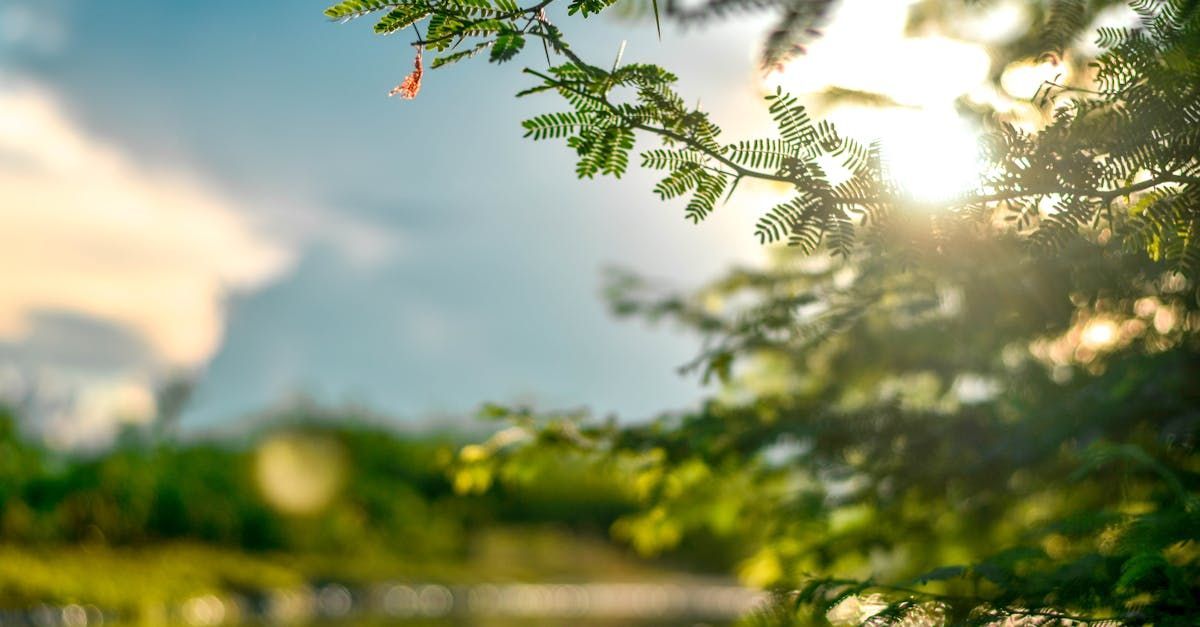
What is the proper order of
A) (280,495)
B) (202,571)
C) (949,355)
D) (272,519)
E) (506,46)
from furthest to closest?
(280,495)
(272,519)
(202,571)
(949,355)
(506,46)

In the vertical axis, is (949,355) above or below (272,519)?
below

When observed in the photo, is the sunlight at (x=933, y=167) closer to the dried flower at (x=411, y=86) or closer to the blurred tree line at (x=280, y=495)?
the dried flower at (x=411, y=86)

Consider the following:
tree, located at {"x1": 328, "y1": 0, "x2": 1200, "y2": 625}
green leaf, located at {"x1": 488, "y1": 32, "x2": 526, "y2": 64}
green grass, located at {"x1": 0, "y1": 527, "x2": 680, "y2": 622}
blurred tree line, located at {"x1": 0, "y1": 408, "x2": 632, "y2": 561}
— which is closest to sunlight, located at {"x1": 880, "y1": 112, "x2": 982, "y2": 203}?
tree, located at {"x1": 328, "y1": 0, "x2": 1200, "y2": 625}

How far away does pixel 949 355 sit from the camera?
15.4ft

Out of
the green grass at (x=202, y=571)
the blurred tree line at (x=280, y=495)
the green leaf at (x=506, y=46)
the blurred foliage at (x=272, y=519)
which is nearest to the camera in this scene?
the green leaf at (x=506, y=46)

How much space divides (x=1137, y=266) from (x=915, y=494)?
136cm

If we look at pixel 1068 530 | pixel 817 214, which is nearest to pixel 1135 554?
pixel 1068 530

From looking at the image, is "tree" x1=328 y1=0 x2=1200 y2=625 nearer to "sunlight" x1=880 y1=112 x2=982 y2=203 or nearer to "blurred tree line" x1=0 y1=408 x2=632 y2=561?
"sunlight" x1=880 y1=112 x2=982 y2=203

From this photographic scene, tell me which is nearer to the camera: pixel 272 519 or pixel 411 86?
pixel 411 86

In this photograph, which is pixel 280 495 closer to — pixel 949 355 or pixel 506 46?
pixel 949 355

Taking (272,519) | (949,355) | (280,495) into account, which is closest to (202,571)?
(272,519)

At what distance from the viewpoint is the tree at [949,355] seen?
2254 millimetres

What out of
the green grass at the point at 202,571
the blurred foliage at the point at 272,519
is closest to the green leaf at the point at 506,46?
the blurred foliage at the point at 272,519

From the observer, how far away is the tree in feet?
7.39
